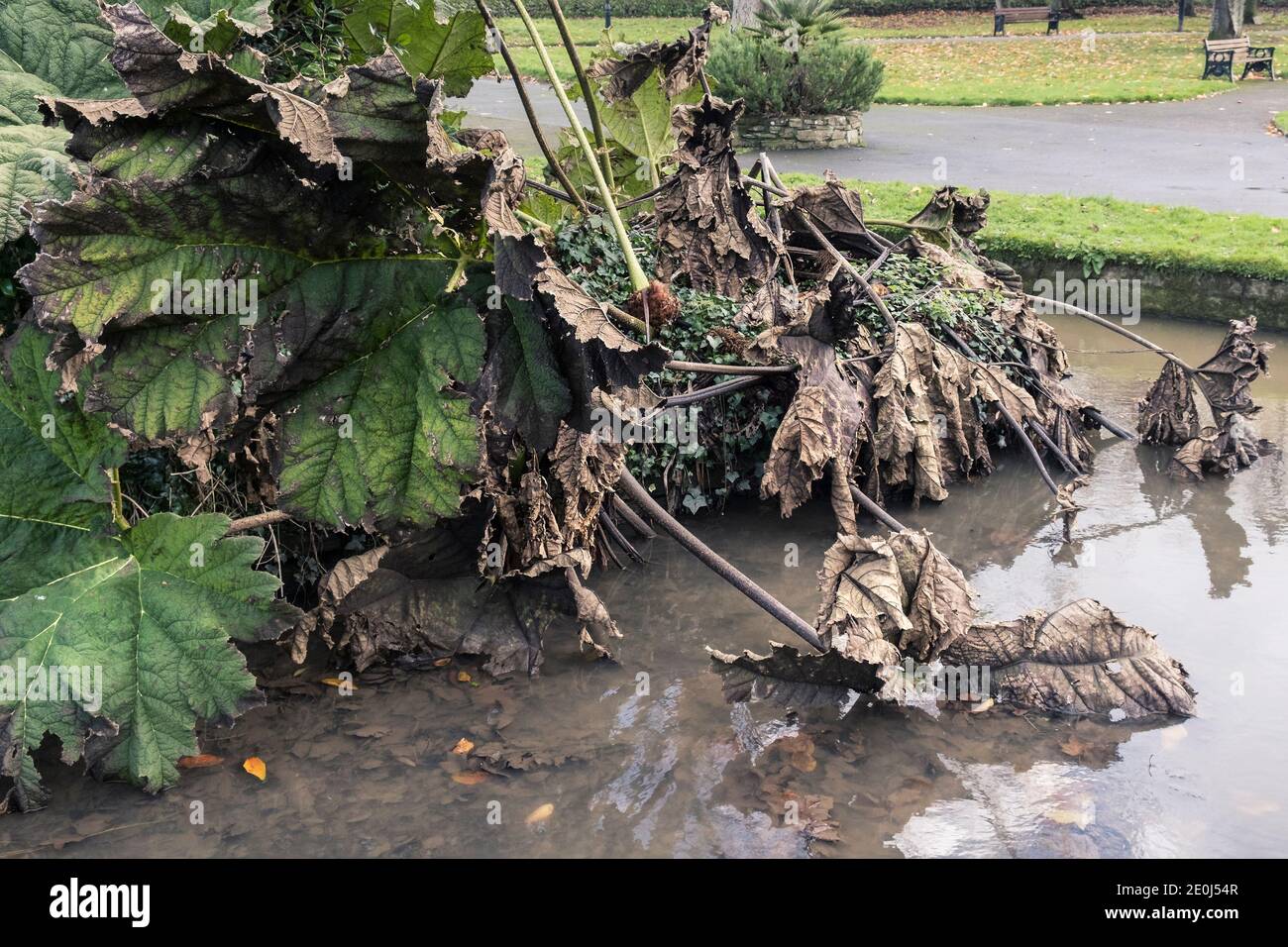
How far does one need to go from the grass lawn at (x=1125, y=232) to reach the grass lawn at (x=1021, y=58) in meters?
7.23

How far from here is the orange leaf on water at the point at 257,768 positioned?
331 cm

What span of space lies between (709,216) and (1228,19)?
22854 millimetres

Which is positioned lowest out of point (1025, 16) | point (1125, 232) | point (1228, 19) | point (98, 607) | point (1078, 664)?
point (1078, 664)

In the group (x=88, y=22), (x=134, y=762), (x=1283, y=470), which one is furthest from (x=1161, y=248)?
(x=134, y=762)

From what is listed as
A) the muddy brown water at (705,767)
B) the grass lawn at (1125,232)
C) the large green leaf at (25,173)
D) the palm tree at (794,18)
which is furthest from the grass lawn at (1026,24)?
the large green leaf at (25,173)

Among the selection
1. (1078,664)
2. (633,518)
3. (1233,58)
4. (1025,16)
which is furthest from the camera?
(1025,16)

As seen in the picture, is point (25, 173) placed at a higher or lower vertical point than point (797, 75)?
lower

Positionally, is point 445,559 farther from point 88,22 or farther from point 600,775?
point 88,22

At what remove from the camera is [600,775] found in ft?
11.0

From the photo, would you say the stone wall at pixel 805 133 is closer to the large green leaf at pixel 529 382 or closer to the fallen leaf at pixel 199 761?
the large green leaf at pixel 529 382

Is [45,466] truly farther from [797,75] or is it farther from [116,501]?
[797,75]

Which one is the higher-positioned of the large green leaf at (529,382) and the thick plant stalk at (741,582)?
the large green leaf at (529,382)

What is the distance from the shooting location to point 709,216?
4367 millimetres

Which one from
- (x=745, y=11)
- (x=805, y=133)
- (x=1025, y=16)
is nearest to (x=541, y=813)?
(x=805, y=133)
